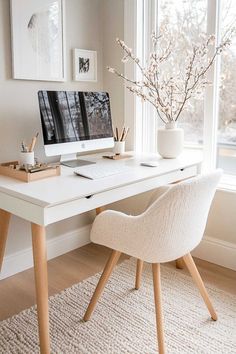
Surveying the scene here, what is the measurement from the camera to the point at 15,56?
6.70 ft

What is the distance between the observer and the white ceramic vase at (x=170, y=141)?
2186mm

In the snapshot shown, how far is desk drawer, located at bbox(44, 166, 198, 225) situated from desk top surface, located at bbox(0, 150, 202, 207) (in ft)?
0.09

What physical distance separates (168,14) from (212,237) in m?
1.56

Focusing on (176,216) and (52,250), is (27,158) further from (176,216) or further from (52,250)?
(52,250)

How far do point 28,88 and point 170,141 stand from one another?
3.05ft

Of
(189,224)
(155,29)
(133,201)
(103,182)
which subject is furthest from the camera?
(133,201)

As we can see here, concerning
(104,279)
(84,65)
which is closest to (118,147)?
(84,65)

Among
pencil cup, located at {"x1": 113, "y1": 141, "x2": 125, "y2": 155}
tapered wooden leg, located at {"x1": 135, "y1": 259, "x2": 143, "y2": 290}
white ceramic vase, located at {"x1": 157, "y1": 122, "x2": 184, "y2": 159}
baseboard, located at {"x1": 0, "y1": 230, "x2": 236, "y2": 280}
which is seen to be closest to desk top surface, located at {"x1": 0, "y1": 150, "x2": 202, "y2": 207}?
white ceramic vase, located at {"x1": 157, "y1": 122, "x2": 184, "y2": 159}

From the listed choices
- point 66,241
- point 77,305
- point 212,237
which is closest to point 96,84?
point 66,241

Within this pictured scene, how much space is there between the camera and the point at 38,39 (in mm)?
2148

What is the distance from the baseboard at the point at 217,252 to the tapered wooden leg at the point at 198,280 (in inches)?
23.2

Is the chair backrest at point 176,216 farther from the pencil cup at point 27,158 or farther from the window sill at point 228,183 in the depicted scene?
the window sill at point 228,183

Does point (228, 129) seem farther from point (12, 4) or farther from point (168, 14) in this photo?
point (12, 4)

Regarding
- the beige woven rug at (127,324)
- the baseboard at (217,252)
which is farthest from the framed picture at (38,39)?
the baseboard at (217,252)
